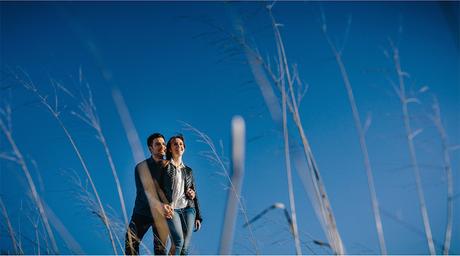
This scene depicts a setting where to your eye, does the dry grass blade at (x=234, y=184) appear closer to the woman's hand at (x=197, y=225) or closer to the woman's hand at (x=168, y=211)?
the woman's hand at (x=168, y=211)

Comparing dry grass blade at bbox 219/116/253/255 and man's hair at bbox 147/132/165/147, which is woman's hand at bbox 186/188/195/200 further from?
dry grass blade at bbox 219/116/253/255

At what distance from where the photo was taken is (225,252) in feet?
2.31

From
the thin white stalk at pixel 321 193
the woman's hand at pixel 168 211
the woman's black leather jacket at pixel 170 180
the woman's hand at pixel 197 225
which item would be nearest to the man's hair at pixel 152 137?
the woman's black leather jacket at pixel 170 180

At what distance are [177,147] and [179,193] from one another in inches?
8.6

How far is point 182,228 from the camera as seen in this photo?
2.07 m

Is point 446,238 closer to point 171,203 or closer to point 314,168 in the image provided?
point 314,168

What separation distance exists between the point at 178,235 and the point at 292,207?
4.19ft

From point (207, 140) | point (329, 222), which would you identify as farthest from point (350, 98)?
point (207, 140)

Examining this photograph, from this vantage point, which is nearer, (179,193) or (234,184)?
(234,184)

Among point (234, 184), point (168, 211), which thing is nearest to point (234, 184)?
point (234, 184)

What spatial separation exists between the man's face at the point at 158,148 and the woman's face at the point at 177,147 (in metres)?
0.07

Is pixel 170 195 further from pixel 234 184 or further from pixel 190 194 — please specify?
pixel 234 184

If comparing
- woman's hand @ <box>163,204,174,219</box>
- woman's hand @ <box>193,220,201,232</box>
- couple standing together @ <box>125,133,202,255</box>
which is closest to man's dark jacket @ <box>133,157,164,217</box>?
couple standing together @ <box>125,133,202,255</box>

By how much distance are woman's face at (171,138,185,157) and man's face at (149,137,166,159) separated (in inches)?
2.9
